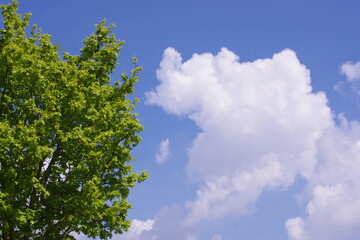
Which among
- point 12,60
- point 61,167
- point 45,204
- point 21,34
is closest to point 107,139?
point 61,167

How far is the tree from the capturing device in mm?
17234

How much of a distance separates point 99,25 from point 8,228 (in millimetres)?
12632

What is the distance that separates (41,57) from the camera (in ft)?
70.9

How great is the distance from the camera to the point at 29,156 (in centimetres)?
1694

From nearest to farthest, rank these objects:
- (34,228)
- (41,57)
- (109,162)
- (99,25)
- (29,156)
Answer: (29,156), (34,228), (109,162), (41,57), (99,25)

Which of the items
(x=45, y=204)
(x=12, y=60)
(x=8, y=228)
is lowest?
(x=8, y=228)

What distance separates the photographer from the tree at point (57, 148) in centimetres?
1723

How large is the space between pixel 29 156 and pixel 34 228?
11.9 feet

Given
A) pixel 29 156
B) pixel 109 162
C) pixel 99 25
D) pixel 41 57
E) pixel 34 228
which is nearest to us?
pixel 29 156

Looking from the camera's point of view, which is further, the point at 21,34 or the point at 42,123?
the point at 21,34

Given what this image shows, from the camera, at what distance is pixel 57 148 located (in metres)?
19.3

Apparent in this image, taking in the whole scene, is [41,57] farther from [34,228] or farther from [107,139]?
[34,228]

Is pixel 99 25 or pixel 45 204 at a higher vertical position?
pixel 99 25

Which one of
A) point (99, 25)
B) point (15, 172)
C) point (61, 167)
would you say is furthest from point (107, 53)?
point (15, 172)
